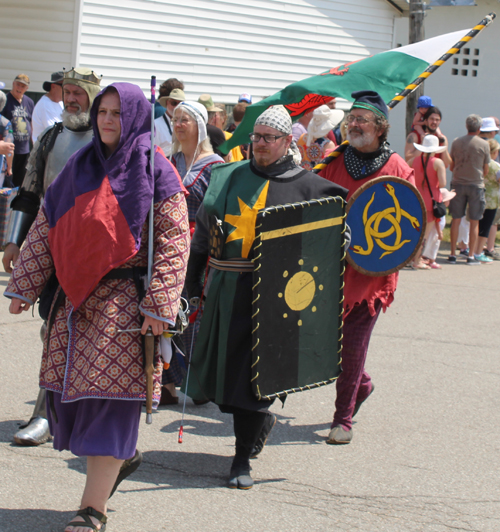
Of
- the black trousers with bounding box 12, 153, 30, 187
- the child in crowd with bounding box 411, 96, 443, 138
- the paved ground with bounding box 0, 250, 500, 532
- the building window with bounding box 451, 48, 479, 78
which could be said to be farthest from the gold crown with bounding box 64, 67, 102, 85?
the building window with bounding box 451, 48, 479, 78

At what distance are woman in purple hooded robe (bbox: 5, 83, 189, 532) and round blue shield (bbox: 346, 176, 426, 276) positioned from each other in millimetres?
1383

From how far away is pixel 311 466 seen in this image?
4066mm

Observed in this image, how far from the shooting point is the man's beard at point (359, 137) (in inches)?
169

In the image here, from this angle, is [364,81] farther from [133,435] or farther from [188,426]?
[133,435]

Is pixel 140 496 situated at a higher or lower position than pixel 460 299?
lower

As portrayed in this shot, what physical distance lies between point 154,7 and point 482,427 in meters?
9.91

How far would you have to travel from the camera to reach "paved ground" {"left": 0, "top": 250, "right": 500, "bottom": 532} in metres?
3.40

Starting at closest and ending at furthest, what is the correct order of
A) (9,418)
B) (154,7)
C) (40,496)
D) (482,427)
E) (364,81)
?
1. (40,496)
2. (9,418)
3. (482,427)
4. (364,81)
5. (154,7)

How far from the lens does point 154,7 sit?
1264 centimetres

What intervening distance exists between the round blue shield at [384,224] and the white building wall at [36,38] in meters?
8.55

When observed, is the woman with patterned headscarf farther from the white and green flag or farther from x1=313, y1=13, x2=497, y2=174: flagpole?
x1=313, y1=13, x2=497, y2=174: flagpole

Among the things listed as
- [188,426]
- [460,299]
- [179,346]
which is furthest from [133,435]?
[460,299]

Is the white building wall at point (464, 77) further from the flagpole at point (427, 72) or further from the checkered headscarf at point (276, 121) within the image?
the checkered headscarf at point (276, 121)

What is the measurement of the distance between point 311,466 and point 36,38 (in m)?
9.45
